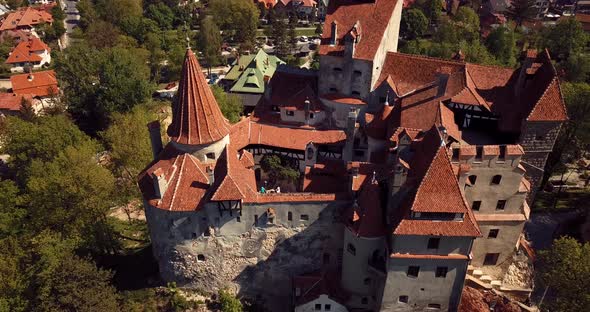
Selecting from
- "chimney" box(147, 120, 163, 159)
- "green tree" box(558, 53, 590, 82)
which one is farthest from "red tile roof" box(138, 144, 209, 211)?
"green tree" box(558, 53, 590, 82)

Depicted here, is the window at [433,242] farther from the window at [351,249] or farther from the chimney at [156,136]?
the chimney at [156,136]

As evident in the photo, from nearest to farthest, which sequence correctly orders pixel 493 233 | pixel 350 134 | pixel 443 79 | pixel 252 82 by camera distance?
pixel 493 233 < pixel 443 79 < pixel 350 134 < pixel 252 82

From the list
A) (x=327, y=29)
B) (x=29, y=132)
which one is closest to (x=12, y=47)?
(x=29, y=132)

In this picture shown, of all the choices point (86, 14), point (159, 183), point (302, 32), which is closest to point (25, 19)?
point (86, 14)

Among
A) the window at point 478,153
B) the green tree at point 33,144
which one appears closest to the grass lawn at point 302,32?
the green tree at point 33,144

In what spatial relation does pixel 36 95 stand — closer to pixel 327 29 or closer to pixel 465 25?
pixel 327 29

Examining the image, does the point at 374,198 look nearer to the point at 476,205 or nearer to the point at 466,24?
the point at 476,205
